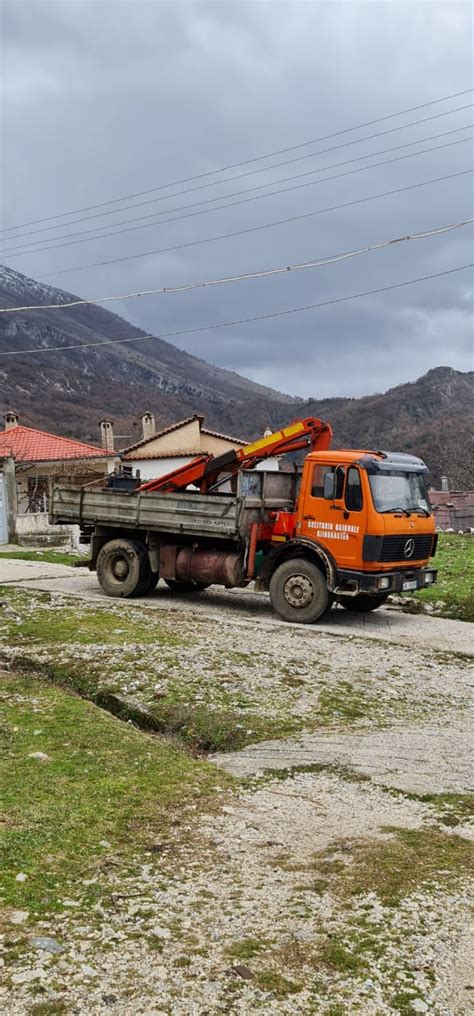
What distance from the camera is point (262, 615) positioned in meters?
12.7

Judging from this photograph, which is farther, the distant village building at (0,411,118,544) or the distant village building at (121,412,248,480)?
the distant village building at (121,412,248,480)

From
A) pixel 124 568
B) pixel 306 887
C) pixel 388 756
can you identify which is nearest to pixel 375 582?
pixel 124 568

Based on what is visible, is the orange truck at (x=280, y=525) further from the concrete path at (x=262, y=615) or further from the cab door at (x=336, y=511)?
the concrete path at (x=262, y=615)

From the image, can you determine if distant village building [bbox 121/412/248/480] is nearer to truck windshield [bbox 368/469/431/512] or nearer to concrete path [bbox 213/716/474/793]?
truck windshield [bbox 368/469/431/512]

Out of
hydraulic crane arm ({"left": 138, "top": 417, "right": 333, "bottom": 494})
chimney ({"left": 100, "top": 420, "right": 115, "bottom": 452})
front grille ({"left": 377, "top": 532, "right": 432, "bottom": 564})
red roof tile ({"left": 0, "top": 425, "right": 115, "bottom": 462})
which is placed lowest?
front grille ({"left": 377, "top": 532, "right": 432, "bottom": 564})

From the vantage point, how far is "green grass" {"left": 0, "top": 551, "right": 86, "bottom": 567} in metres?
20.6

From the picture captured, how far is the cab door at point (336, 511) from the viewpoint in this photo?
1147 cm

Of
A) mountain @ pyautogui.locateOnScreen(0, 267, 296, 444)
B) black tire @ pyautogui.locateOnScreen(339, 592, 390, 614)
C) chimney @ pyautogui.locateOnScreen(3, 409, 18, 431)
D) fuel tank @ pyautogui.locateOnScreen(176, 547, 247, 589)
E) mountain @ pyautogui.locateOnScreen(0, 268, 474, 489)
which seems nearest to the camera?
fuel tank @ pyautogui.locateOnScreen(176, 547, 247, 589)

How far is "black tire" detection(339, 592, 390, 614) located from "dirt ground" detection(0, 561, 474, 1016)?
4.62m

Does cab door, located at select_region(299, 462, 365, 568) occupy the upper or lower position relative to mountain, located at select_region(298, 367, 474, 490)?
lower

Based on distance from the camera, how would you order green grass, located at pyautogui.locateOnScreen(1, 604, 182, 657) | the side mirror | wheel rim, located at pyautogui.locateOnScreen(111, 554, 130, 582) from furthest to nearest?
wheel rim, located at pyautogui.locateOnScreen(111, 554, 130, 582), the side mirror, green grass, located at pyautogui.locateOnScreen(1, 604, 182, 657)

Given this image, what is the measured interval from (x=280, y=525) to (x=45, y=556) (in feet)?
34.7

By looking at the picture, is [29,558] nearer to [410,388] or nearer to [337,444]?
[337,444]

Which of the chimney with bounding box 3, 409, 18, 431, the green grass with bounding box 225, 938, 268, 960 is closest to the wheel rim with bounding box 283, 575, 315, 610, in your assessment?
the green grass with bounding box 225, 938, 268, 960
